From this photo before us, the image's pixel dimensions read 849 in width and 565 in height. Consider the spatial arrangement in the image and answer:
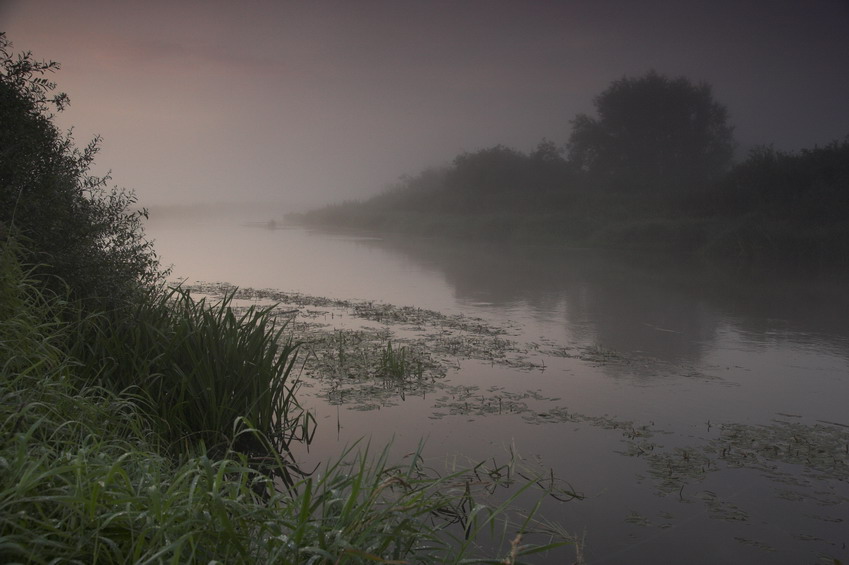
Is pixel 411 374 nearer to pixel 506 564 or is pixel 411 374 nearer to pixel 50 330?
pixel 50 330

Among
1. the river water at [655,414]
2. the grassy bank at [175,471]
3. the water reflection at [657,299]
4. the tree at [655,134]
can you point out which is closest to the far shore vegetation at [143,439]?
the grassy bank at [175,471]

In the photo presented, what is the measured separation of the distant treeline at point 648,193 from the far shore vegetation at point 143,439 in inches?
770

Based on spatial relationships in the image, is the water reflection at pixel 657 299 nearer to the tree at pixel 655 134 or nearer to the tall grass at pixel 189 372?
the tall grass at pixel 189 372

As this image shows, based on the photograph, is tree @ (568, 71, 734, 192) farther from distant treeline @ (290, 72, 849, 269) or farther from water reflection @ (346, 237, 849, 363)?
water reflection @ (346, 237, 849, 363)

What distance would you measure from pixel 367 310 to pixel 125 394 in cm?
682

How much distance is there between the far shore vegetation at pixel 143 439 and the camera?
236 centimetres

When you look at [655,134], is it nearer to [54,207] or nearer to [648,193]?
[648,193]

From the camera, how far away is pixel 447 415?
5672 mm

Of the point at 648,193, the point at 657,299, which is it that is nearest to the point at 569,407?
the point at 657,299

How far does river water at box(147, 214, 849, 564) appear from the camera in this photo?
385 centimetres

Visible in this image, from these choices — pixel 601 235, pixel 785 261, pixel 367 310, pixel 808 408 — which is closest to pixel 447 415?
pixel 808 408

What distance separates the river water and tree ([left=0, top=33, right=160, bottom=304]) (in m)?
2.06

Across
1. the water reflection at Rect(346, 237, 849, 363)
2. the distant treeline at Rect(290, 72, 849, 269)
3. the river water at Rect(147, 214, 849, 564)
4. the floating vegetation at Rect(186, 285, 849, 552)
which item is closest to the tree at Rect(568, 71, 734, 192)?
the distant treeline at Rect(290, 72, 849, 269)

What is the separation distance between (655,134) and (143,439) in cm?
4190
